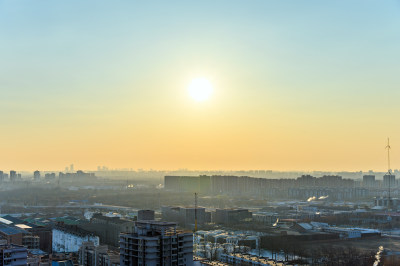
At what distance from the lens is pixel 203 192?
37156mm

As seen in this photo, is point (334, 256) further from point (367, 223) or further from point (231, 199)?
point (231, 199)

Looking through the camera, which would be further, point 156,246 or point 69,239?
point 69,239

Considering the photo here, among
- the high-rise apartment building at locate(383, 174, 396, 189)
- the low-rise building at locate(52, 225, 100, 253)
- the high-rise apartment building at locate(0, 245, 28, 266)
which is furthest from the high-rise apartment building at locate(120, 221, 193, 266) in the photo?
the high-rise apartment building at locate(383, 174, 396, 189)

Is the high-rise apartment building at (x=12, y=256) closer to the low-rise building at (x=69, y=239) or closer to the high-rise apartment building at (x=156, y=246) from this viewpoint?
the high-rise apartment building at (x=156, y=246)

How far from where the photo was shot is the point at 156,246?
5902 mm

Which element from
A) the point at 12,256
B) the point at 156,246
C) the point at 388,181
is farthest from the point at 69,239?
the point at 388,181

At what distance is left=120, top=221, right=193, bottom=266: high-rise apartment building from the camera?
5.89 meters

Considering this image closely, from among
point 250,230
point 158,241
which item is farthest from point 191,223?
point 158,241

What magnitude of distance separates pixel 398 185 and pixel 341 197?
11.6 m

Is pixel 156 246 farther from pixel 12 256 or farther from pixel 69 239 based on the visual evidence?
pixel 69 239

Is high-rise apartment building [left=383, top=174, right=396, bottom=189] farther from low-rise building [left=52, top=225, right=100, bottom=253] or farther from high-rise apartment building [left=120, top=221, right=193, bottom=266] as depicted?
high-rise apartment building [left=120, top=221, right=193, bottom=266]

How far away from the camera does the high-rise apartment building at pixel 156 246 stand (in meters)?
5.89

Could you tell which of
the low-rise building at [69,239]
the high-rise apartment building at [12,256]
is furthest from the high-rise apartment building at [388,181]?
the high-rise apartment building at [12,256]

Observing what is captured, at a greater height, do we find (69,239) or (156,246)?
(156,246)
